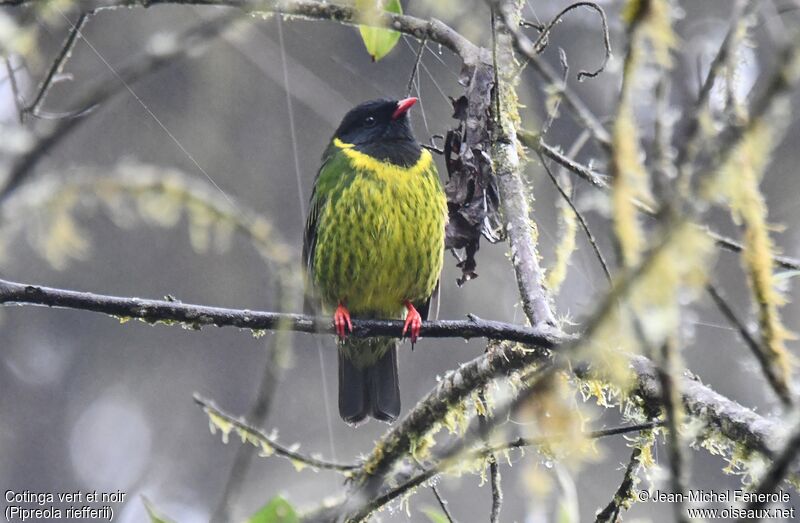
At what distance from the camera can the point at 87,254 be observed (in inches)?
324

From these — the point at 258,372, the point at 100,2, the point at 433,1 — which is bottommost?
the point at 258,372

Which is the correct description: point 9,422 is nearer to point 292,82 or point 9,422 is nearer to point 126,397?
point 126,397

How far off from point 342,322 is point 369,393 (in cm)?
64

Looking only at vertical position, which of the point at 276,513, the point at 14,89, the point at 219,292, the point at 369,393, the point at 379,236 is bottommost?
the point at 219,292

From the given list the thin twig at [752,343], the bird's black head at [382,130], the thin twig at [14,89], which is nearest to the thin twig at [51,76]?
the thin twig at [14,89]

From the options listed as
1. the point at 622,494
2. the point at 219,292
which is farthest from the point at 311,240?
the point at 219,292

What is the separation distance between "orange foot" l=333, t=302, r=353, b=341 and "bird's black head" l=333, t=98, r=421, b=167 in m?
0.69

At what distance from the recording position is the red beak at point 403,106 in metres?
4.15

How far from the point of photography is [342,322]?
11.6 feet

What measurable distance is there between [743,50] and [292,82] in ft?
20.2

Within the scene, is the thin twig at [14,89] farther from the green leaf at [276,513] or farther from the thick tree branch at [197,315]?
the green leaf at [276,513]

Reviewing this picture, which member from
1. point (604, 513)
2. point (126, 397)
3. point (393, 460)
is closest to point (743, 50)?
point (604, 513)

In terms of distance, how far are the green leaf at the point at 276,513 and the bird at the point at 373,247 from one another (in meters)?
1.38

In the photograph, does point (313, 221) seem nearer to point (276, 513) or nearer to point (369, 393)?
point (369, 393)
